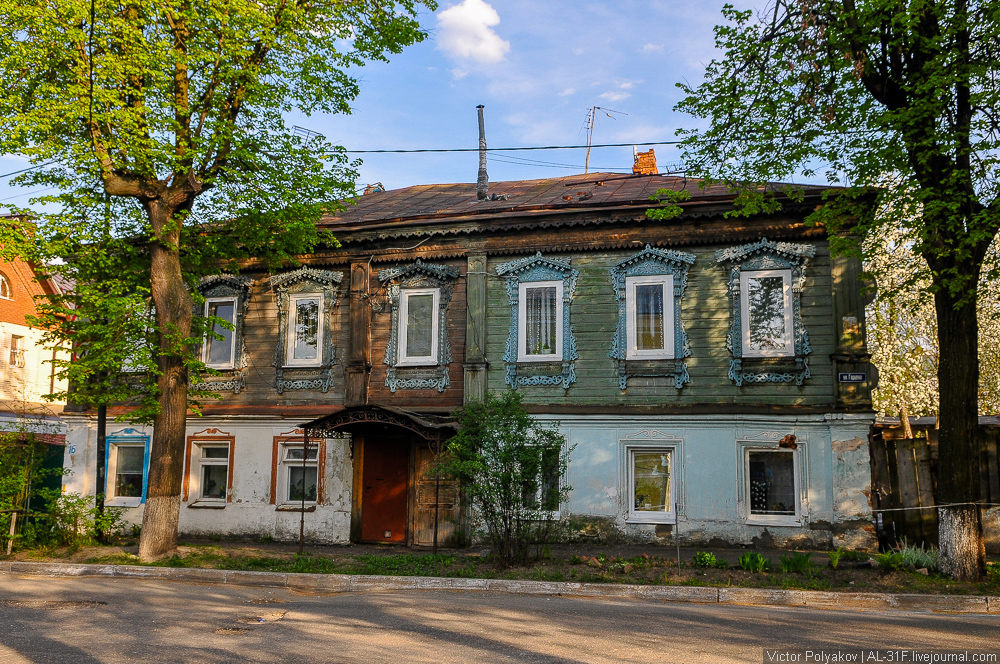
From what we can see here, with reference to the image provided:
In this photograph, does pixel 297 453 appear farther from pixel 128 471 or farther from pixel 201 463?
pixel 128 471

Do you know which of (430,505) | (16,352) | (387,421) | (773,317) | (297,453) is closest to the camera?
(387,421)

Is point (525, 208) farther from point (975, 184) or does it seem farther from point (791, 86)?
point (975, 184)

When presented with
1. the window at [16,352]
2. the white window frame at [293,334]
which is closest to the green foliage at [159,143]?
the white window frame at [293,334]

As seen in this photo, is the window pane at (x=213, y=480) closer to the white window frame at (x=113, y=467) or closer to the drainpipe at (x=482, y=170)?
the white window frame at (x=113, y=467)

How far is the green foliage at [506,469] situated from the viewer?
38.8ft

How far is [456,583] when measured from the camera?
11188mm

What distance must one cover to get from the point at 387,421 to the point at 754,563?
6.80m

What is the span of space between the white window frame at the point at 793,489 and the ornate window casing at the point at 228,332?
11.0 metres

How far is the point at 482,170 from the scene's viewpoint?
19328mm

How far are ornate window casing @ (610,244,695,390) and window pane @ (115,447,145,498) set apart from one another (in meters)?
11.5

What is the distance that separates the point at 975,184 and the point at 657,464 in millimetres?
7066

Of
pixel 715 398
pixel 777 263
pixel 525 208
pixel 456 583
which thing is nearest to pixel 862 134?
pixel 777 263

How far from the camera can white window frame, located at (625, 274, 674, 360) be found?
48.2 ft

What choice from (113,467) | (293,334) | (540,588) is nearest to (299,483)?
(293,334)
